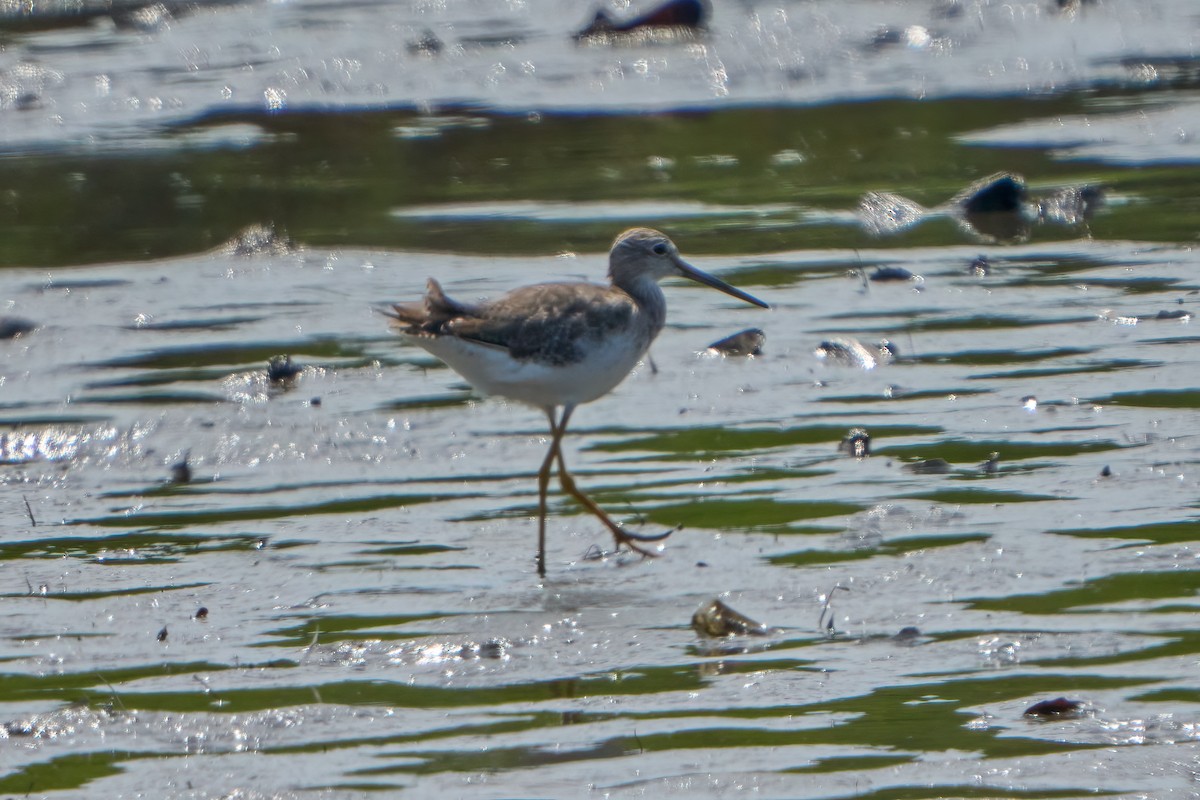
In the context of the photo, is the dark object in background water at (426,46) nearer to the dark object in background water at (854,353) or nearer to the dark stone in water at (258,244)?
the dark stone in water at (258,244)

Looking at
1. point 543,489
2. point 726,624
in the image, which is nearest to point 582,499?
point 543,489

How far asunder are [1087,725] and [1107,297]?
4.63 metres

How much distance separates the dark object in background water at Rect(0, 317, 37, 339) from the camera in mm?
9234

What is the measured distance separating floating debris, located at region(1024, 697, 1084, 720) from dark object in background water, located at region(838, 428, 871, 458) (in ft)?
7.96

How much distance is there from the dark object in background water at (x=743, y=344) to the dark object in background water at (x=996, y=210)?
2168 millimetres

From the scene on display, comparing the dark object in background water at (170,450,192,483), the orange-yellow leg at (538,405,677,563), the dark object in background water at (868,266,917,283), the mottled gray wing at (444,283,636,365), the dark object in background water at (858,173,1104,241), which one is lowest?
the orange-yellow leg at (538,405,677,563)

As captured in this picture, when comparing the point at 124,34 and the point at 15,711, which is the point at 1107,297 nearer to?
the point at 15,711

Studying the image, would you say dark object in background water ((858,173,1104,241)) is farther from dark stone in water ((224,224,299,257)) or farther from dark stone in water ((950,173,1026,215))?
dark stone in water ((224,224,299,257))

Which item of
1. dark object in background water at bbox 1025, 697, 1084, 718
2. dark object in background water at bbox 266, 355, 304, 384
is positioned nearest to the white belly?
dark object in background water at bbox 266, 355, 304, 384

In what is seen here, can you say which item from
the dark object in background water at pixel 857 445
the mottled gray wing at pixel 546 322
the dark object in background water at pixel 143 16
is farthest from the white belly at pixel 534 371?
the dark object in background water at pixel 143 16

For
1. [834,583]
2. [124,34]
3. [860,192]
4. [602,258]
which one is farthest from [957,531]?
[124,34]

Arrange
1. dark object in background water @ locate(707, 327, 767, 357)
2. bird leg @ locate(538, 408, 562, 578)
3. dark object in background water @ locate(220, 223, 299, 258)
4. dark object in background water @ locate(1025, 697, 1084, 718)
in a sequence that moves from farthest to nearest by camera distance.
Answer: dark object in background water @ locate(220, 223, 299, 258), dark object in background water @ locate(707, 327, 767, 357), bird leg @ locate(538, 408, 562, 578), dark object in background water @ locate(1025, 697, 1084, 718)

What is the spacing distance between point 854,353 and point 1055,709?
3.74m

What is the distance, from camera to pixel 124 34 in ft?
62.2
